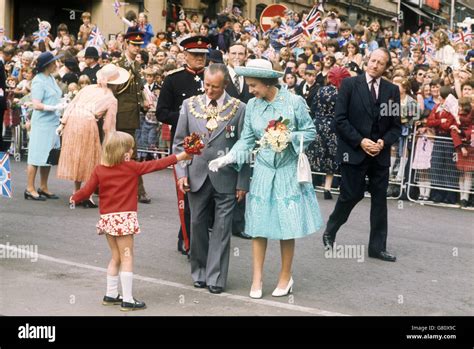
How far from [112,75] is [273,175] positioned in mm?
5069

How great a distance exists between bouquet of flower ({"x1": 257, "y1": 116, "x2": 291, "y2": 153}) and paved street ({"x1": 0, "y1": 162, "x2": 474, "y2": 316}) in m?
1.30

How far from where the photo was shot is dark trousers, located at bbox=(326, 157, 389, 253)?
1030cm

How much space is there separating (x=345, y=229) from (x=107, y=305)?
495cm

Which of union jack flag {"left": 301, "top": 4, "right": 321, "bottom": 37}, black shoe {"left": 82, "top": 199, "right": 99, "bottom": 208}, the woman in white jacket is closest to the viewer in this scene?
black shoe {"left": 82, "top": 199, "right": 99, "bottom": 208}

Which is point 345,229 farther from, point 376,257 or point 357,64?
point 357,64

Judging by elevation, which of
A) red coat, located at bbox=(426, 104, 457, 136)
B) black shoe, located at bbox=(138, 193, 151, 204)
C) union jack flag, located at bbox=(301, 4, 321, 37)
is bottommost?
black shoe, located at bbox=(138, 193, 151, 204)

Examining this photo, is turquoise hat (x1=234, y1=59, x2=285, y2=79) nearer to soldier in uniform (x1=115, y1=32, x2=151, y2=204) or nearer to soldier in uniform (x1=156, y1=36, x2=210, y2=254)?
soldier in uniform (x1=156, y1=36, x2=210, y2=254)

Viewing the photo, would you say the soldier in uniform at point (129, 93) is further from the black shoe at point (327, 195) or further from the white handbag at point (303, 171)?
the white handbag at point (303, 171)

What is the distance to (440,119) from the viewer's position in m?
15.1

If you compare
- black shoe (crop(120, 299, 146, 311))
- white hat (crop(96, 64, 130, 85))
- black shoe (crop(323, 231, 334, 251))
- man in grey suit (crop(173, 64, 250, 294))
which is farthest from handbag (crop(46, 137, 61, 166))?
black shoe (crop(120, 299, 146, 311))

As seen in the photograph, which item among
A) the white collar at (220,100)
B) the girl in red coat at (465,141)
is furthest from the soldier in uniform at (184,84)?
the girl in red coat at (465,141)

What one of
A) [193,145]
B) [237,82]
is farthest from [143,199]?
[193,145]

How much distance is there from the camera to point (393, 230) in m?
12.5

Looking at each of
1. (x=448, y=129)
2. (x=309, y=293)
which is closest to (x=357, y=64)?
(x=448, y=129)
